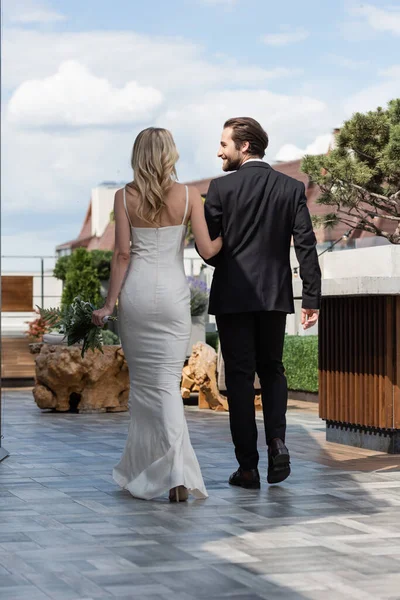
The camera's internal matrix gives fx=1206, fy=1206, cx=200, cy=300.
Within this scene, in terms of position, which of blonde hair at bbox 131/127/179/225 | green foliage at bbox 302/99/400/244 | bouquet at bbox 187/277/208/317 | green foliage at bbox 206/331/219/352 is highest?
green foliage at bbox 302/99/400/244

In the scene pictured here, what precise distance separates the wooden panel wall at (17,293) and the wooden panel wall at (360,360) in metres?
15.3

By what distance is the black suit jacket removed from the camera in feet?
21.6

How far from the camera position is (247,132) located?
675cm

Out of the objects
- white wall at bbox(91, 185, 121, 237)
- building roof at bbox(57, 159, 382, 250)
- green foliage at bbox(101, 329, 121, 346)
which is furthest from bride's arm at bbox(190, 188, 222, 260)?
white wall at bbox(91, 185, 121, 237)

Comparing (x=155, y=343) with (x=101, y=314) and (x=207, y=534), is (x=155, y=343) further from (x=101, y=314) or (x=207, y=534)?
(x=207, y=534)

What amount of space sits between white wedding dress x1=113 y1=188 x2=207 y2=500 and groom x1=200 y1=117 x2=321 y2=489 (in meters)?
0.31

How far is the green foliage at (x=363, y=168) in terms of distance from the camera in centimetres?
1728

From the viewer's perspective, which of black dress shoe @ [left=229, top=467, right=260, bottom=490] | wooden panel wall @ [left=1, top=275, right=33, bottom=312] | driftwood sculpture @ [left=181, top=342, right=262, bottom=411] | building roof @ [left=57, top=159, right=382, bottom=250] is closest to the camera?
black dress shoe @ [left=229, top=467, right=260, bottom=490]

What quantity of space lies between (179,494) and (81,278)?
17.2 metres

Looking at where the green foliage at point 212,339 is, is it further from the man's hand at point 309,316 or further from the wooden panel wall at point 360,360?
the man's hand at point 309,316

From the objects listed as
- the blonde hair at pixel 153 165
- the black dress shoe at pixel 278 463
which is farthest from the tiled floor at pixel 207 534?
the blonde hair at pixel 153 165

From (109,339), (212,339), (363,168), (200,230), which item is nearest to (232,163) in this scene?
(200,230)

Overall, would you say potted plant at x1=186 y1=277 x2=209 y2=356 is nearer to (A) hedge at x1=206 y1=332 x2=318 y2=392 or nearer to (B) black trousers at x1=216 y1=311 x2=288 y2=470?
(A) hedge at x1=206 y1=332 x2=318 y2=392

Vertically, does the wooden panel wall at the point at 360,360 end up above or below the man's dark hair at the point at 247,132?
below
